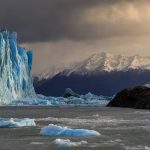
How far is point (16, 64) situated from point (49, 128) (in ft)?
277

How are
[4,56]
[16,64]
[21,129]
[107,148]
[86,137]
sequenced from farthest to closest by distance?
[16,64] → [4,56] → [21,129] → [86,137] → [107,148]

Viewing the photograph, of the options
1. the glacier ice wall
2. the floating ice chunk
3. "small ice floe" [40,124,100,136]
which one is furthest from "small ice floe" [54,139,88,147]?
the floating ice chunk

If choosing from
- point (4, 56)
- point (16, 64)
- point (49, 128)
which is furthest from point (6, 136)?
point (16, 64)

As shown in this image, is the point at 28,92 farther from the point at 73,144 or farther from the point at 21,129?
the point at 73,144

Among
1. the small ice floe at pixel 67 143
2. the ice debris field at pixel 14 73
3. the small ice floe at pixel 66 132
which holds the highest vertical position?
the ice debris field at pixel 14 73

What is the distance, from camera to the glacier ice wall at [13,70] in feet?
370

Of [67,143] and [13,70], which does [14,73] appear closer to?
[13,70]

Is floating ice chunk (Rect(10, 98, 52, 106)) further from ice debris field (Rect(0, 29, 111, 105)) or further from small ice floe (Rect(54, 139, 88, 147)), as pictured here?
small ice floe (Rect(54, 139, 88, 147))

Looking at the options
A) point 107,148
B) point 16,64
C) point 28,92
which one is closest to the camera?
point 107,148

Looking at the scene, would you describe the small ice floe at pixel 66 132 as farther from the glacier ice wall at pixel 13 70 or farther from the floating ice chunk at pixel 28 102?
the floating ice chunk at pixel 28 102

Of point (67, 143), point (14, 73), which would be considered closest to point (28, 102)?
point (14, 73)

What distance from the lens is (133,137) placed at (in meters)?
37.8

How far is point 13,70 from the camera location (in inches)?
4769

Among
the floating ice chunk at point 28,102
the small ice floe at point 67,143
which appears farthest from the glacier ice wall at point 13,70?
the small ice floe at point 67,143
